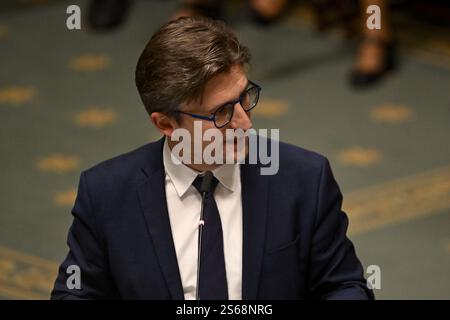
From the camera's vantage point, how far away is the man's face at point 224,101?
2.22 metres

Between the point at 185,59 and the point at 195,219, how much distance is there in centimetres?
41

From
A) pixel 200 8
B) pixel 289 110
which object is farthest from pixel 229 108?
pixel 200 8

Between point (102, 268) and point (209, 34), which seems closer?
point (209, 34)

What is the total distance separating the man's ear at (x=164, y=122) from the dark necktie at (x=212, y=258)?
6.1 inches

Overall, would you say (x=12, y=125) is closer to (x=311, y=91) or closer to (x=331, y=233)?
(x=311, y=91)

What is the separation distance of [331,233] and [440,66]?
121 inches

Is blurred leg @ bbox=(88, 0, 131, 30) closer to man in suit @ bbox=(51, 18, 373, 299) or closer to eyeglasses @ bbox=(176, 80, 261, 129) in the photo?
man in suit @ bbox=(51, 18, 373, 299)

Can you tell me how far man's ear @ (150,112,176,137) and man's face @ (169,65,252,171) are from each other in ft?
0.12

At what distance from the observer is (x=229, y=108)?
2232 mm

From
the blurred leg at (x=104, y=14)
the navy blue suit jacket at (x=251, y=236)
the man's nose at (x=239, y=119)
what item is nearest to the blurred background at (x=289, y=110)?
the blurred leg at (x=104, y=14)

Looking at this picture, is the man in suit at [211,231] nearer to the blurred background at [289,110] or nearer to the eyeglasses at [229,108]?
the eyeglasses at [229,108]

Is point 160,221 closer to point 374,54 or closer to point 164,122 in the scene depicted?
point 164,122

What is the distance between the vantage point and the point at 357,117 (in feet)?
15.8
